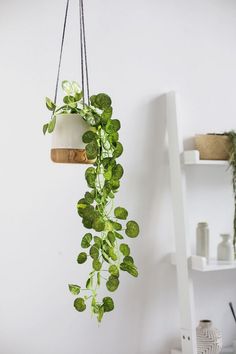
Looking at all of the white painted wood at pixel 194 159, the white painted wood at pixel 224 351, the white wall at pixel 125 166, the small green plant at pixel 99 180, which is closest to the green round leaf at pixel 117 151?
the small green plant at pixel 99 180

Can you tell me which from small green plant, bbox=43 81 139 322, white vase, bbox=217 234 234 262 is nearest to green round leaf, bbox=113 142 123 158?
small green plant, bbox=43 81 139 322

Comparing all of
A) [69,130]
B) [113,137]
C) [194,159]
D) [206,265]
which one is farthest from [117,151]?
[206,265]

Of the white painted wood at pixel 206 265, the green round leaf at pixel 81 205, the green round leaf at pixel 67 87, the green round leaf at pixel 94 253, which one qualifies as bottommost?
the white painted wood at pixel 206 265

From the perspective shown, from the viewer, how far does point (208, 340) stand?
2.18 meters

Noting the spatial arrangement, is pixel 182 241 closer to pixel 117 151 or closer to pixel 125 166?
pixel 125 166

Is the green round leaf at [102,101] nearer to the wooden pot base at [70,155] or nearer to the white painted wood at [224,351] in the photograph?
the wooden pot base at [70,155]

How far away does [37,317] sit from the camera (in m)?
2.02

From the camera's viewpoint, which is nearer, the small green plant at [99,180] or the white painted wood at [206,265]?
the small green plant at [99,180]

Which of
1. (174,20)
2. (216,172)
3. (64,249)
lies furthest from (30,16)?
(216,172)

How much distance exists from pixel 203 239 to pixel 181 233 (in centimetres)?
11

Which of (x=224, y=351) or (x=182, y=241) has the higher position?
(x=182, y=241)

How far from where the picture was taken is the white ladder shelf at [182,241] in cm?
216

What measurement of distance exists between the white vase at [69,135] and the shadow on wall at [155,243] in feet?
2.71

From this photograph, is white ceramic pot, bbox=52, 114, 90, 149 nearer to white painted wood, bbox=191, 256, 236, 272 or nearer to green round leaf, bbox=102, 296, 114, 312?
green round leaf, bbox=102, 296, 114, 312
